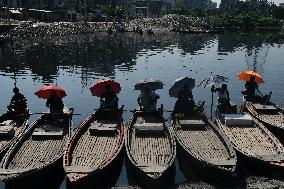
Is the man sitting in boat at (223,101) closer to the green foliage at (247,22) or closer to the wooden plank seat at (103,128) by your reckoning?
the wooden plank seat at (103,128)

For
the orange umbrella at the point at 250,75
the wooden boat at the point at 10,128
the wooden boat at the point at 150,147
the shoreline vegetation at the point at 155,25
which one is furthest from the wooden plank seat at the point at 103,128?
the shoreline vegetation at the point at 155,25

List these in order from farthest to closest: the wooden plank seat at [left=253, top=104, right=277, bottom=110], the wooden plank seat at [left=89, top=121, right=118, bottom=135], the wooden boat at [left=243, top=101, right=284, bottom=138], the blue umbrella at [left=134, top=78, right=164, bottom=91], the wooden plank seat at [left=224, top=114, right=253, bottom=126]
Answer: the wooden plank seat at [left=253, top=104, right=277, bottom=110] < the blue umbrella at [left=134, top=78, right=164, bottom=91] < the wooden boat at [left=243, top=101, right=284, bottom=138] < the wooden plank seat at [left=224, top=114, right=253, bottom=126] < the wooden plank seat at [left=89, top=121, right=118, bottom=135]

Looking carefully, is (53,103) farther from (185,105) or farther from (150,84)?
(185,105)

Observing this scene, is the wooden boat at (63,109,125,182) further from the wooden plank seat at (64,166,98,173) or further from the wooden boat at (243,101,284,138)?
the wooden boat at (243,101,284,138)

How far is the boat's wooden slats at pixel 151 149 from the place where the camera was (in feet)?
59.2

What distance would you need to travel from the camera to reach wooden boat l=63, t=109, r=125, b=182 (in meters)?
16.8

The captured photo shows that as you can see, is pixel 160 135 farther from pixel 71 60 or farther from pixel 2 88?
pixel 71 60

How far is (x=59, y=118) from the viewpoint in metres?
23.4

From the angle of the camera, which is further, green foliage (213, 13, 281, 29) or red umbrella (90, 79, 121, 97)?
green foliage (213, 13, 281, 29)

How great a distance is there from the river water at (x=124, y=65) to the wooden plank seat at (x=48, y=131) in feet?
14.3

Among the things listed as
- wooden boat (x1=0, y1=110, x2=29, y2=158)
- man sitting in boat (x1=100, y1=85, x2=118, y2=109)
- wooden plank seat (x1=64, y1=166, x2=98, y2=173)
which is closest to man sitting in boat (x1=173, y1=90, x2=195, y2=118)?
man sitting in boat (x1=100, y1=85, x2=118, y2=109)

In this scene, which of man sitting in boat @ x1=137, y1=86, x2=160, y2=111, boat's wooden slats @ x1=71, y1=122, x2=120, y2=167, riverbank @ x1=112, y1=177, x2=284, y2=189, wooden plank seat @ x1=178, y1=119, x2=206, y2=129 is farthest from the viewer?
man sitting in boat @ x1=137, y1=86, x2=160, y2=111

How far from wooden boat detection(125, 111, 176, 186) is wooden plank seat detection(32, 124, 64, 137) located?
404 centimetres

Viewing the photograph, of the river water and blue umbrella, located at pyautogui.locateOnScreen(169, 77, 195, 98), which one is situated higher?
blue umbrella, located at pyautogui.locateOnScreen(169, 77, 195, 98)
